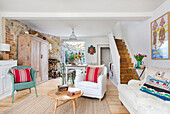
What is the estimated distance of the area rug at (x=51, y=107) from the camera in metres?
2.16

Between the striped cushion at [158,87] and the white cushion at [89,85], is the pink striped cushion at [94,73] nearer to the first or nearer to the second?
the white cushion at [89,85]

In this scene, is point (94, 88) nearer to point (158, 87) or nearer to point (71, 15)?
Answer: point (158, 87)

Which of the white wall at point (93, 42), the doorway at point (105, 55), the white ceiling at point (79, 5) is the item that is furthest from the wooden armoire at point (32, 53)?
the doorway at point (105, 55)

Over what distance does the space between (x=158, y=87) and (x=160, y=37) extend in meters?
1.59

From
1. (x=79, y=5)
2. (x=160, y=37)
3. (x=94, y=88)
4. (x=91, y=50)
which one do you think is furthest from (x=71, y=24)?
(x=160, y=37)

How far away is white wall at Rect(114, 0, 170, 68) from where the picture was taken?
2.71 m

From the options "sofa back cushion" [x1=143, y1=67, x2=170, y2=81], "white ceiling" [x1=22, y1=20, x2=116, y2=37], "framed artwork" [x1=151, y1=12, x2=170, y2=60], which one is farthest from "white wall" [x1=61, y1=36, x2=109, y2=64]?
"sofa back cushion" [x1=143, y1=67, x2=170, y2=81]

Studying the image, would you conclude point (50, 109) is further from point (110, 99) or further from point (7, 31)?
point (7, 31)

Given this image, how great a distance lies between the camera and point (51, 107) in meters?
2.34

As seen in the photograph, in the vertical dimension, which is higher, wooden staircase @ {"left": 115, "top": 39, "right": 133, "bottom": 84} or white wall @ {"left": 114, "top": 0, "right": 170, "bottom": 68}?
white wall @ {"left": 114, "top": 0, "right": 170, "bottom": 68}

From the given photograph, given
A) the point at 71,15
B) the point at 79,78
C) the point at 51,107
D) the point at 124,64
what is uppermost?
the point at 71,15

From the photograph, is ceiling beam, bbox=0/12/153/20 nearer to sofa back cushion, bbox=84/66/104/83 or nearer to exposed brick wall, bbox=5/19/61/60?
exposed brick wall, bbox=5/19/61/60

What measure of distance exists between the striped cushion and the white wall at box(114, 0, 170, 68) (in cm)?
106

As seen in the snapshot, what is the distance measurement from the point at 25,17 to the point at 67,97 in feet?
9.49
